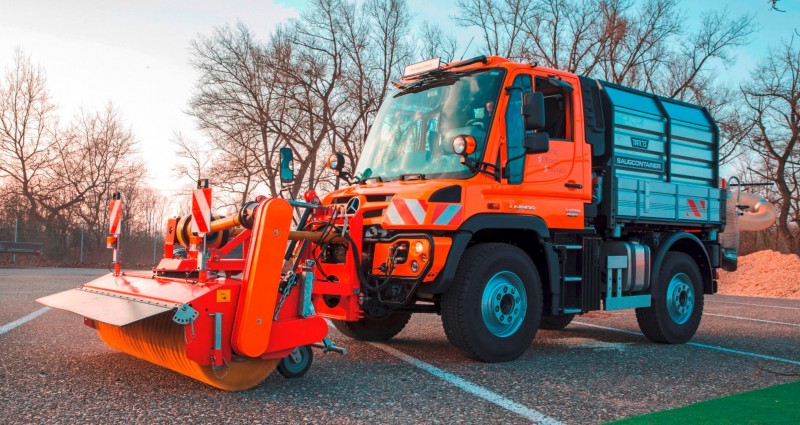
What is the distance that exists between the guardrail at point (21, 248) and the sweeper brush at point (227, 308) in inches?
1010

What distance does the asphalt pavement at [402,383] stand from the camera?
404 centimetres

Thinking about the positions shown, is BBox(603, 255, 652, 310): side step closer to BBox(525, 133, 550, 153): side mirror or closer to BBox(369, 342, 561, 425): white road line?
BBox(525, 133, 550, 153): side mirror

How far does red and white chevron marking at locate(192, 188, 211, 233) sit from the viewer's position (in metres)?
4.60

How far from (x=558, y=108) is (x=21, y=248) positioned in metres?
27.6

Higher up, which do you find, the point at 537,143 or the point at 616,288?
the point at 537,143

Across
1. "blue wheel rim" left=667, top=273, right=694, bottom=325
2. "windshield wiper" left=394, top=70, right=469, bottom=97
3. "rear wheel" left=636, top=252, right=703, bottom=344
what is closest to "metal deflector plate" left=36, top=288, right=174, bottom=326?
"windshield wiper" left=394, top=70, right=469, bottom=97

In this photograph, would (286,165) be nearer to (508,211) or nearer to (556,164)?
(508,211)

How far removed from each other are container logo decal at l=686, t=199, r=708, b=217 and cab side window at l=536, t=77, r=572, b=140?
7.86 feet

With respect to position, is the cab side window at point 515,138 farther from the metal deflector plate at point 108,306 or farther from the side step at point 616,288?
the metal deflector plate at point 108,306

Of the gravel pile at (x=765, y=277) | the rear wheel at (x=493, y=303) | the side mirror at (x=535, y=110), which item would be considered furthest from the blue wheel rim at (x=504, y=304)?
the gravel pile at (x=765, y=277)

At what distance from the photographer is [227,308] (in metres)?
4.38

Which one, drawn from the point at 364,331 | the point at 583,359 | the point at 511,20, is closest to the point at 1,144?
the point at 511,20

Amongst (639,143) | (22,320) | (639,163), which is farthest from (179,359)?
(639,143)

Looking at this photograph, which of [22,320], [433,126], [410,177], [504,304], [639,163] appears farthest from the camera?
[22,320]
